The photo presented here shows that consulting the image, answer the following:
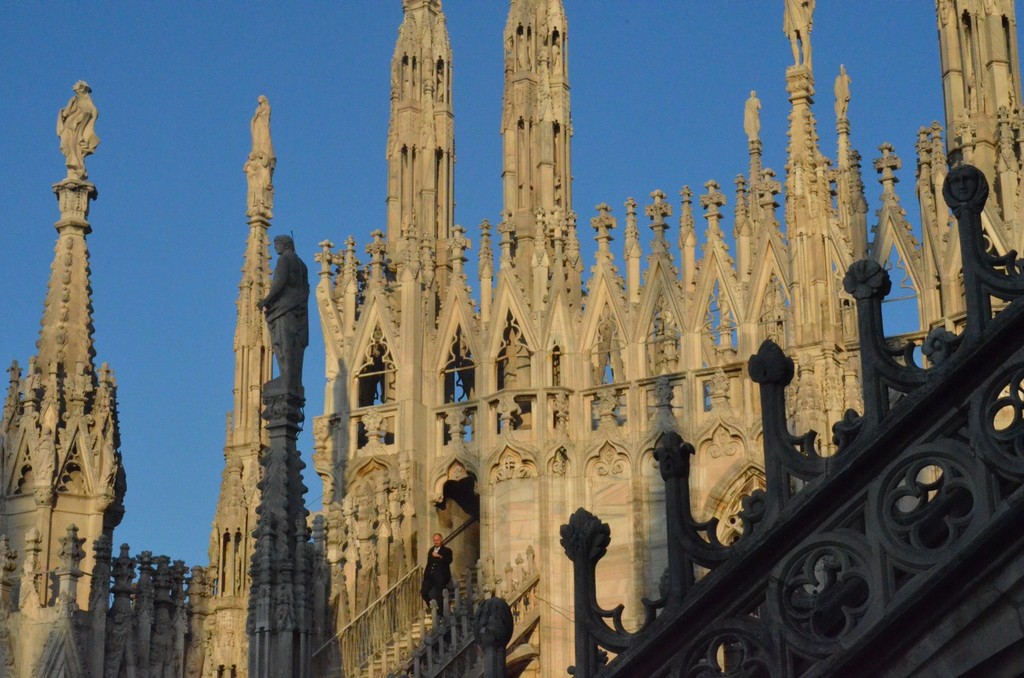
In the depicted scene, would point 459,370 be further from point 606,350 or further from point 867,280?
point 867,280

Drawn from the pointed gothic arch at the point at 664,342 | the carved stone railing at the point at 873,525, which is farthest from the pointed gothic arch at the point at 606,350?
the carved stone railing at the point at 873,525

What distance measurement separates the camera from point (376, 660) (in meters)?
21.2

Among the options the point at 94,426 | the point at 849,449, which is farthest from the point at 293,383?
the point at 849,449

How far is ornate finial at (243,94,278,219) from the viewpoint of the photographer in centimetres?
2797

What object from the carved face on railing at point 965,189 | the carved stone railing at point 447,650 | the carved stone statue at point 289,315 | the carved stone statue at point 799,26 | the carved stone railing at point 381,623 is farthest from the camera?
the carved stone statue at point 799,26

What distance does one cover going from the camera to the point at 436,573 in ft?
75.6

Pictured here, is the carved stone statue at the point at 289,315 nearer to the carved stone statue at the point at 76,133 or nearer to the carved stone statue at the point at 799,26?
the carved stone statue at the point at 76,133

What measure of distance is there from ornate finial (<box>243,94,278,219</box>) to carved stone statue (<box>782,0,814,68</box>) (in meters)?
8.11

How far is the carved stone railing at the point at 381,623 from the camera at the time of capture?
20898 mm

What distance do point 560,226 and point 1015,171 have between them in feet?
21.8

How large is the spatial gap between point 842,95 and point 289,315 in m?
9.90

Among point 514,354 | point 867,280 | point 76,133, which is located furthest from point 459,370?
point 867,280

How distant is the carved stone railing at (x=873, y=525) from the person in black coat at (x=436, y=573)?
617 inches

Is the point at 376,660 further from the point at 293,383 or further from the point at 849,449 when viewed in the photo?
the point at 849,449
